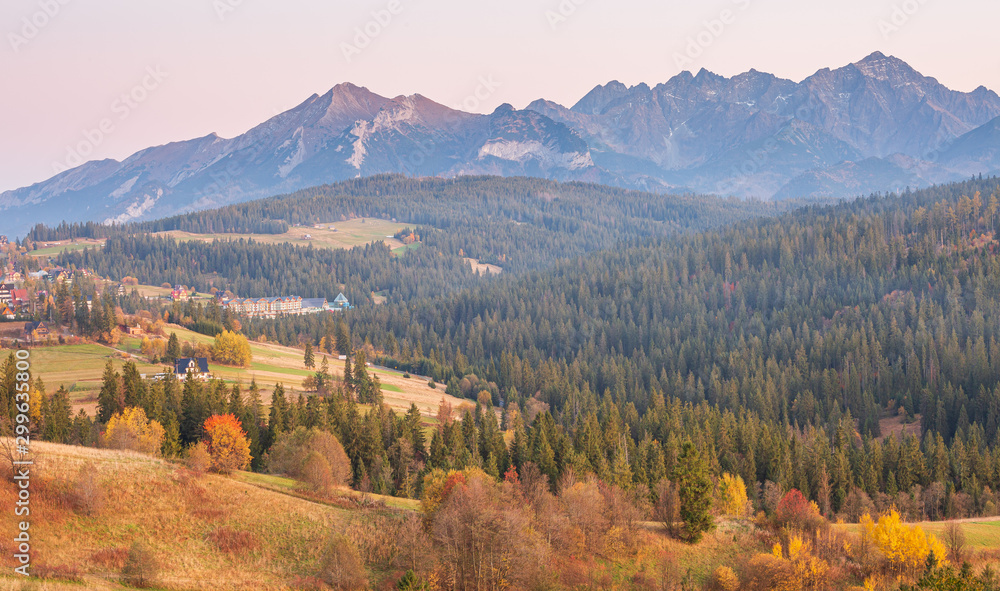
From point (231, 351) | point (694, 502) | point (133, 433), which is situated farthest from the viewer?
point (231, 351)

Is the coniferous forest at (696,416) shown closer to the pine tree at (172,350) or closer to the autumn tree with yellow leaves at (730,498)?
the autumn tree with yellow leaves at (730,498)

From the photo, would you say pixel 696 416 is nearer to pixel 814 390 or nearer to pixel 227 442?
pixel 814 390

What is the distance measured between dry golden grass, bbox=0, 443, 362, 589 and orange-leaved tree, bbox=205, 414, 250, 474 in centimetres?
1524

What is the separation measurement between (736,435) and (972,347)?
3179 inches

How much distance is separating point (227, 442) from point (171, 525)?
27.2 m

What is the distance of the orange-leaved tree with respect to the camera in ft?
260

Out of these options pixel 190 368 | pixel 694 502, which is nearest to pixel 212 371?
pixel 190 368

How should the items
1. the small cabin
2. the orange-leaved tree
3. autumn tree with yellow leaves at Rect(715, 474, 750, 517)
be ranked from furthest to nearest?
1. the small cabin
2. autumn tree with yellow leaves at Rect(715, 474, 750, 517)
3. the orange-leaved tree

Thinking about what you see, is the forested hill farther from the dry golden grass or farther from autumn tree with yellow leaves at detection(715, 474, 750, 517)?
the dry golden grass

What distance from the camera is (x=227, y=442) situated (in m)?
80.7

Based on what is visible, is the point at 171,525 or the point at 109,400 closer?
the point at 171,525

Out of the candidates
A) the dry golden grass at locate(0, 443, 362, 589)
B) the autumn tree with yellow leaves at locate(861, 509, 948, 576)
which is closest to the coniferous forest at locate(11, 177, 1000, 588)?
the autumn tree with yellow leaves at locate(861, 509, 948, 576)

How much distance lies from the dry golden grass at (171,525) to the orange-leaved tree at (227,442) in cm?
1524

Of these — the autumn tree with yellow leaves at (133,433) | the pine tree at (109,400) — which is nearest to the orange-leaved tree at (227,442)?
the autumn tree with yellow leaves at (133,433)
